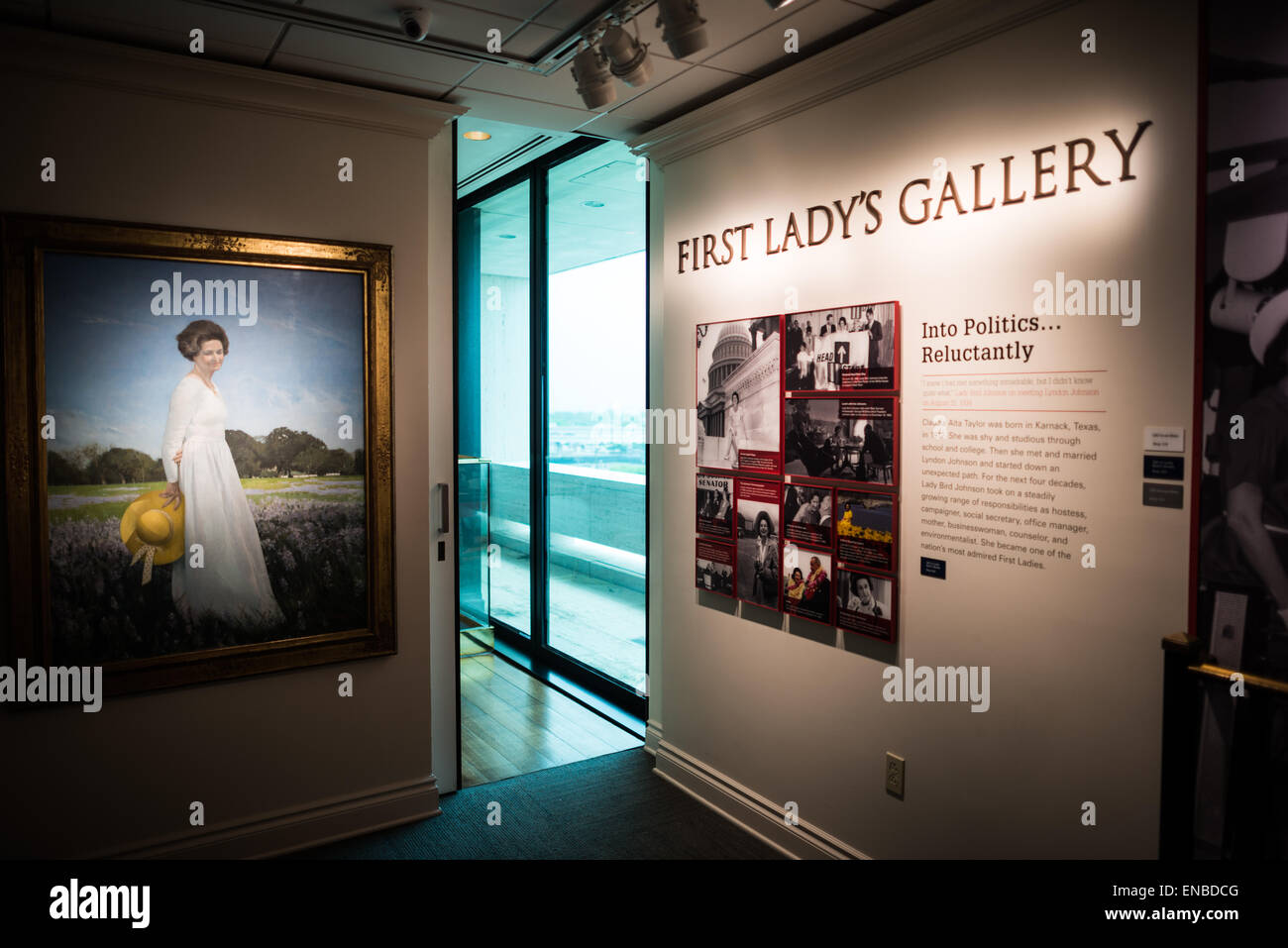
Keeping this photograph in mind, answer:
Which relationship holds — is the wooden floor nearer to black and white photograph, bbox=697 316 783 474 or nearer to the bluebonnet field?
Result: the bluebonnet field

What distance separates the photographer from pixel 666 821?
3342 mm

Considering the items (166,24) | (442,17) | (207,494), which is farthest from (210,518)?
(442,17)

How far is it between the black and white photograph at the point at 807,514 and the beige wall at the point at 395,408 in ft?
4.88

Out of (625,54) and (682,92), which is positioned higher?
(682,92)

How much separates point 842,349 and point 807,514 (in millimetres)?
600

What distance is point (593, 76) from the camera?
2.73 metres

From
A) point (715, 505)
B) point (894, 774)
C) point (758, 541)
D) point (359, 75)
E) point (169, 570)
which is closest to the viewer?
point (894, 774)

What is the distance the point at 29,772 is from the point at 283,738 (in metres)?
0.78

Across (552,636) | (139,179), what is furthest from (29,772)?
(552,636)

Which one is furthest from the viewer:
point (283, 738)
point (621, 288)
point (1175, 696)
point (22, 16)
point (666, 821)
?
point (621, 288)

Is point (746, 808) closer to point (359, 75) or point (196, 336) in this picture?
point (196, 336)

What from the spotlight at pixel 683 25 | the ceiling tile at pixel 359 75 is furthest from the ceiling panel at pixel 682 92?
the ceiling tile at pixel 359 75

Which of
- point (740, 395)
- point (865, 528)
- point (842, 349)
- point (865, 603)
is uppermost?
point (842, 349)
